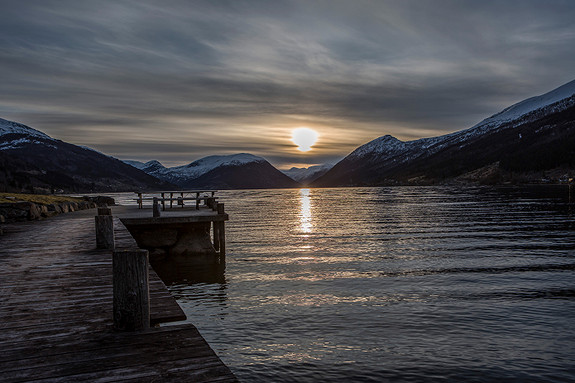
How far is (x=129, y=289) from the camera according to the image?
5543mm

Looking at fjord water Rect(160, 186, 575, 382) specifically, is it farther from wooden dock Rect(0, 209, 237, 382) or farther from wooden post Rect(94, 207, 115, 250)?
wooden dock Rect(0, 209, 237, 382)

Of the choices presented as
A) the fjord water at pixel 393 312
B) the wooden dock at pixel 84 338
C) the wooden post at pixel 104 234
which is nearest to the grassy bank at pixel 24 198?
the fjord water at pixel 393 312

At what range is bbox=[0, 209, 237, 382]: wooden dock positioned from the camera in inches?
174

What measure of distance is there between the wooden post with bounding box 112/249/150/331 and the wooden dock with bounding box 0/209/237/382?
0.54ft

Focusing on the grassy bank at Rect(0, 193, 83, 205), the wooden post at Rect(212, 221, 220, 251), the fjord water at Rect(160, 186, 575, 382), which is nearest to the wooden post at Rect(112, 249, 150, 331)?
the fjord water at Rect(160, 186, 575, 382)

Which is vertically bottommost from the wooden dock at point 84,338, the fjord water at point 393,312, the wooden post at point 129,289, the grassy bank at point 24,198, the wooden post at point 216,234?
the fjord water at point 393,312

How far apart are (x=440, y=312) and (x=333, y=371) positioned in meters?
4.88

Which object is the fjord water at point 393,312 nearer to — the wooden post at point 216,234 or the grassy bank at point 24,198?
the wooden post at point 216,234

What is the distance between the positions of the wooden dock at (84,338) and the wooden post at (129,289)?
165 millimetres

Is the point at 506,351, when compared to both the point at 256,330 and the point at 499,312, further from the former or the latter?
the point at 256,330

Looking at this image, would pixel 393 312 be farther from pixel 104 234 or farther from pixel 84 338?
pixel 84 338

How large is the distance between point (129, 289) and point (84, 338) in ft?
2.59

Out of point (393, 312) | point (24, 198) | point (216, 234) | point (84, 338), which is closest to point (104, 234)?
point (84, 338)

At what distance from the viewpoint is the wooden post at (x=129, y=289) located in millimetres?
5512
